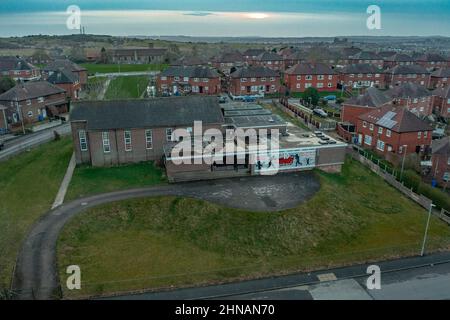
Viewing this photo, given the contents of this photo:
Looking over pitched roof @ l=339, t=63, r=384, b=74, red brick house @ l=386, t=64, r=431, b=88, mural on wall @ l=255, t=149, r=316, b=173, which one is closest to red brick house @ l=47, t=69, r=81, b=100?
mural on wall @ l=255, t=149, r=316, b=173

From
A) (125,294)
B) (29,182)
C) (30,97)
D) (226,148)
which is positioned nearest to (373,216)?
(226,148)

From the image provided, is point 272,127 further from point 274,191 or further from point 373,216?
point 373,216

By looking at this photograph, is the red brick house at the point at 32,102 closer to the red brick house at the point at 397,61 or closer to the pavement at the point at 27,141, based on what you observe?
the pavement at the point at 27,141

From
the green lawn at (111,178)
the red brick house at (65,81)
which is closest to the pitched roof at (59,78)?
the red brick house at (65,81)

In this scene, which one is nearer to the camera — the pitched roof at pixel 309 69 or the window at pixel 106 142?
the window at pixel 106 142

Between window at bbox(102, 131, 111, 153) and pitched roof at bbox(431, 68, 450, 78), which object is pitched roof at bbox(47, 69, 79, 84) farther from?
pitched roof at bbox(431, 68, 450, 78)
